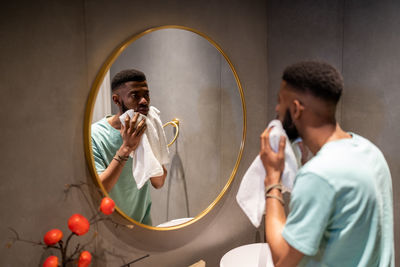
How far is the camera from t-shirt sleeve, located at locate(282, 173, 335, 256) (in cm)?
92

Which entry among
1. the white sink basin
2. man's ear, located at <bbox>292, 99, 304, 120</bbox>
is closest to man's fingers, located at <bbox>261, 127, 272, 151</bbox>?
man's ear, located at <bbox>292, 99, 304, 120</bbox>

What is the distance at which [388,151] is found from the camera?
1.63 meters

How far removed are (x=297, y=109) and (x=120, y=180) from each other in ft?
2.21

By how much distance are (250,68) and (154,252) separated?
102cm

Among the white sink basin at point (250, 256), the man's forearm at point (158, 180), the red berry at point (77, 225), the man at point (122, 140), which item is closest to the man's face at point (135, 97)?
the man at point (122, 140)

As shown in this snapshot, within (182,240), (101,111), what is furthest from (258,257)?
(101,111)

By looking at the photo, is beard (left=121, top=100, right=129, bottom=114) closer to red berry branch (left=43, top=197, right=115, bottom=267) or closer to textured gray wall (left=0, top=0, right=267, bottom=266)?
textured gray wall (left=0, top=0, right=267, bottom=266)

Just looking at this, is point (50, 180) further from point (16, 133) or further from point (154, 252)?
point (154, 252)

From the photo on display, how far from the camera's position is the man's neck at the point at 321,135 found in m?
1.02

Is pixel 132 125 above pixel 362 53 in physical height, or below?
below

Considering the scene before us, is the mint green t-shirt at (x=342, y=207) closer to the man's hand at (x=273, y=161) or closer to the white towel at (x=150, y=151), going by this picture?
the man's hand at (x=273, y=161)

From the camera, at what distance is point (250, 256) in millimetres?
1762

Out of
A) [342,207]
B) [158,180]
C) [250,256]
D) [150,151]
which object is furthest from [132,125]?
[250,256]

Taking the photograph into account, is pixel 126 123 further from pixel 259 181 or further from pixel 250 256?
pixel 250 256
